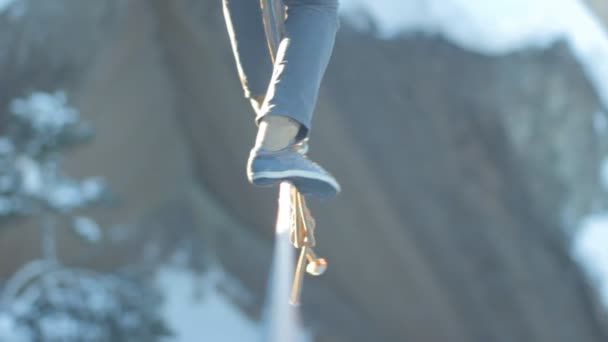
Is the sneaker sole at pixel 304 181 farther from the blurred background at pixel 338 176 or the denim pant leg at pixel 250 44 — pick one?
the blurred background at pixel 338 176

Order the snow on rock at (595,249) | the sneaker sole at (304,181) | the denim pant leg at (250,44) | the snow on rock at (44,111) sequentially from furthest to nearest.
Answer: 1. the snow on rock at (44,111)
2. the snow on rock at (595,249)
3. the denim pant leg at (250,44)
4. the sneaker sole at (304,181)

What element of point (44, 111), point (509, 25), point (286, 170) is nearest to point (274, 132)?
point (286, 170)

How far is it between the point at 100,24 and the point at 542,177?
5.86 ft

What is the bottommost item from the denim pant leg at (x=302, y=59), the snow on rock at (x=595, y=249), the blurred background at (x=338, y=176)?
the denim pant leg at (x=302, y=59)

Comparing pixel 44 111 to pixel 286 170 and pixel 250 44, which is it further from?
pixel 286 170

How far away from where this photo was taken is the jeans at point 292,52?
4.66 ft

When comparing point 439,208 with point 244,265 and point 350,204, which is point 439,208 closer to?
point 350,204

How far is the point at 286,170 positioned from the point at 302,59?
17 centimetres

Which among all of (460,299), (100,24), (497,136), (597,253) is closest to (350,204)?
(460,299)

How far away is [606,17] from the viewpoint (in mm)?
2934

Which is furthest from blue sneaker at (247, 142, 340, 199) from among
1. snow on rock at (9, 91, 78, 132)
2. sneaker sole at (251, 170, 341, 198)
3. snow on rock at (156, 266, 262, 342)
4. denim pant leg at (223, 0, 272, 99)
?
snow on rock at (156, 266, 262, 342)

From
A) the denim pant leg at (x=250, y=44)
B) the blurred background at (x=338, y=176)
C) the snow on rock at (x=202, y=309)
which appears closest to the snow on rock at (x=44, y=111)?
the blurred background at (x=338, y=176)

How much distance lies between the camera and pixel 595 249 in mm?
2781

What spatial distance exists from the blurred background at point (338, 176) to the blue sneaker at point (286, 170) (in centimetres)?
148
